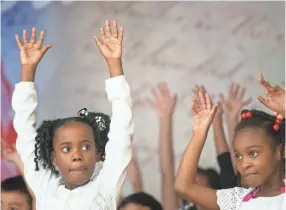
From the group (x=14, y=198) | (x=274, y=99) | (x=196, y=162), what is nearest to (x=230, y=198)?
(x=196, y=162)

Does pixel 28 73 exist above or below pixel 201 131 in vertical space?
above

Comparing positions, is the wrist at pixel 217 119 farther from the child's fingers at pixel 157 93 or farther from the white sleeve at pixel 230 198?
the white sleeve at pixel 230 198

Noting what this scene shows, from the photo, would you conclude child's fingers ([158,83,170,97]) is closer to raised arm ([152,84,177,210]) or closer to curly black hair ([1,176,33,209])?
raised arm ([152,84,177,210])

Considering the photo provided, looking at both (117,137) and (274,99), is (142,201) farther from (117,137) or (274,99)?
(274,99)

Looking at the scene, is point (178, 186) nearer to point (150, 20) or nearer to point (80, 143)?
point (80, 143)

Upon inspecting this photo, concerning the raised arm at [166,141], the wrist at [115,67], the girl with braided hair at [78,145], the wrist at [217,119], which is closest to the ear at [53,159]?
the girl with braided hair at [78,145]

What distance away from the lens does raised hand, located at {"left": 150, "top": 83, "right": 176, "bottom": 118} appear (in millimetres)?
1528

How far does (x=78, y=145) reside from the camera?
1.24 m

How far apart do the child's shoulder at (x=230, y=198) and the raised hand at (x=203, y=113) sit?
5.5 inches

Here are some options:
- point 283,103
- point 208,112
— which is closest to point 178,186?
point 208,112

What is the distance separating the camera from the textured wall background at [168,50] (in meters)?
1.53

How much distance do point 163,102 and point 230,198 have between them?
39 cm

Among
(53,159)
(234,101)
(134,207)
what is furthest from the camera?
(234,101)

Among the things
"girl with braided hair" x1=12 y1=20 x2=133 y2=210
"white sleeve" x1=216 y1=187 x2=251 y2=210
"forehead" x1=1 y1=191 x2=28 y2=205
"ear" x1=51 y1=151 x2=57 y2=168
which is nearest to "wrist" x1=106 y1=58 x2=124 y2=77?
"girl with braided hair" x1=12 y1=20 x2=133 y2=210
